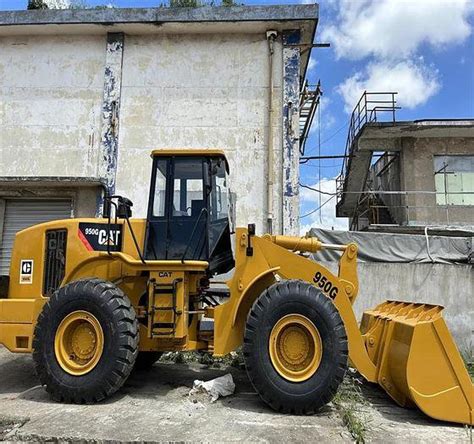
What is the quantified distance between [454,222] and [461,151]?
8.36 feet

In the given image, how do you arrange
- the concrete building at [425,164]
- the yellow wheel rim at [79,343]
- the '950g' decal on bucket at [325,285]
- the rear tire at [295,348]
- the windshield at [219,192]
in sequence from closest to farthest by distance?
the rear tire at [295,348]
the yellow wheel rim at [79,343]
the '950g' decal on bucket at [325,285]
the windshield at [219,192]
the concrete building at [425,164]

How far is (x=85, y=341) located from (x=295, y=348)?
260cm

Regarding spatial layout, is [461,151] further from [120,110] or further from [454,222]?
[120,110]

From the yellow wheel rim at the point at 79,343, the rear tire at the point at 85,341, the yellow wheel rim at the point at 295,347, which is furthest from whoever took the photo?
the yellow wheel rim at the point at 79,343

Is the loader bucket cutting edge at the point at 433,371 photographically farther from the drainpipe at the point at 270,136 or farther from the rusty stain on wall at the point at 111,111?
the rusty stain on wall at the point at 111,111

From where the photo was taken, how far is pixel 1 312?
247 inches

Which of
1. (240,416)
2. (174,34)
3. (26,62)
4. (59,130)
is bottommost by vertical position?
(240,416)

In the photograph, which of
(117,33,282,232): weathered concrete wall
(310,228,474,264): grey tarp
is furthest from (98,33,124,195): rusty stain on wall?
(310,228,474,264): grey tarp

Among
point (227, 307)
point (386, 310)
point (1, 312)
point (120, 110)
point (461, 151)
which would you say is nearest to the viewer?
point (227, 307)

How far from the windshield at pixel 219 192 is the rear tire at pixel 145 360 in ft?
8.32

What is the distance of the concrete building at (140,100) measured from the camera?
11.1 m

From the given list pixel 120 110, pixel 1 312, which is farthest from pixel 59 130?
pixel 1 312

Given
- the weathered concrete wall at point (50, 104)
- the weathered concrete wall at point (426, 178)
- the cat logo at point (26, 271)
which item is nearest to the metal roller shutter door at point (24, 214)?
the weathered concrete wall at point (50, 104)

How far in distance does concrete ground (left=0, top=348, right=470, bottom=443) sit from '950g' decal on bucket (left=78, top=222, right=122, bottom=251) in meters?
1.95
